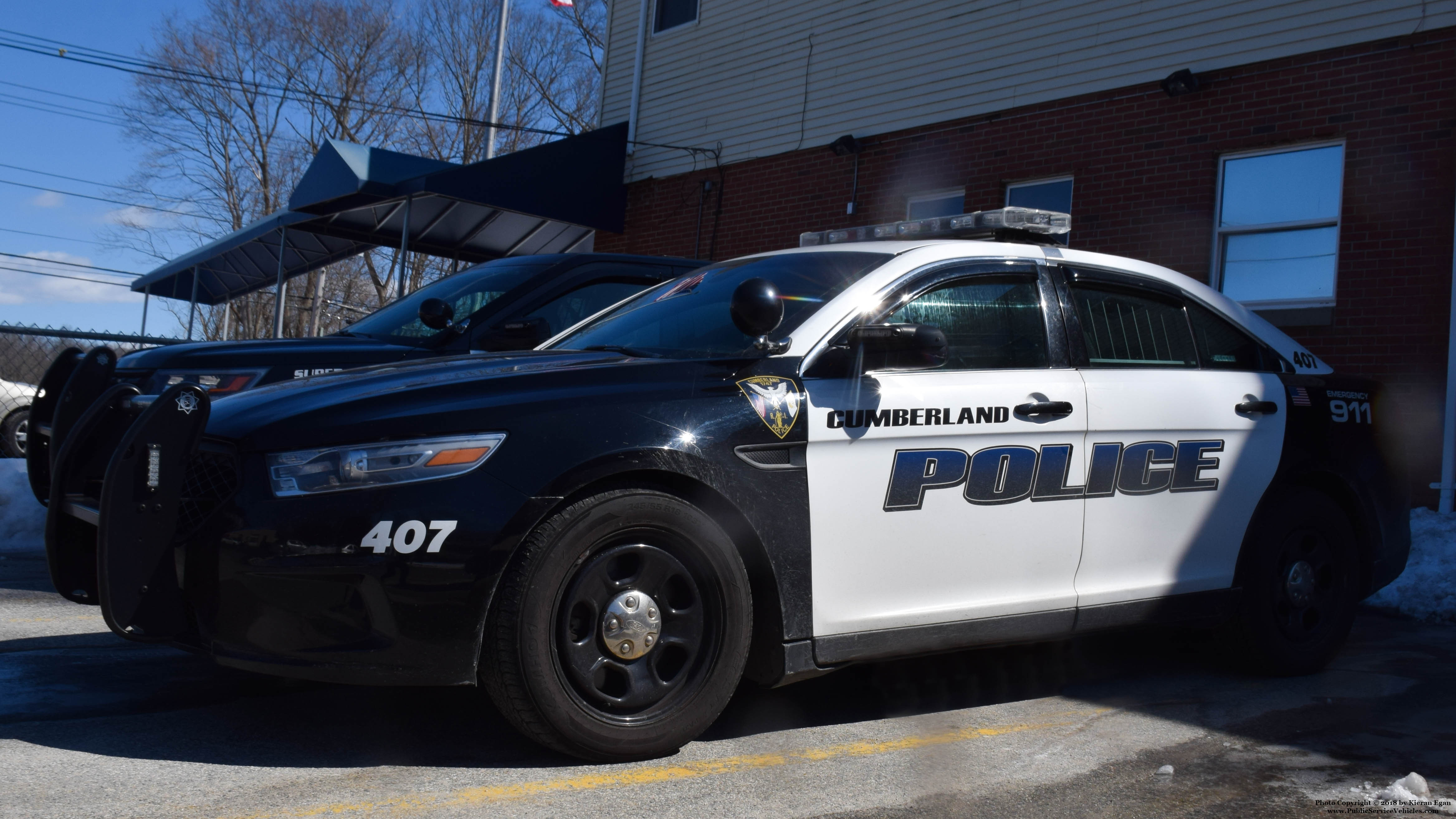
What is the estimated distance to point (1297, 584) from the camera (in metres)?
5.16

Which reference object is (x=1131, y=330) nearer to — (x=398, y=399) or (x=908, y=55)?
(x=398, y=399)

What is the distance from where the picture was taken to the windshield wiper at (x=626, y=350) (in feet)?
13.7

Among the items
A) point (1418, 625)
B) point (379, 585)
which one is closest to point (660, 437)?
point (379, 585)

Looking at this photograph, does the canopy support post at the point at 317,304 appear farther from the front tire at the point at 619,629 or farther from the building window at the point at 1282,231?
the front tire at the point at 619,629

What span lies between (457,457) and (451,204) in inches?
492

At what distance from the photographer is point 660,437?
3.59m

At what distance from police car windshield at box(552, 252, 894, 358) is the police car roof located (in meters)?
0.05

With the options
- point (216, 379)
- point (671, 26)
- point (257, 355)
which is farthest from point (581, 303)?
point (671, 26)

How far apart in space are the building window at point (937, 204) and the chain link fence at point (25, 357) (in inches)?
285

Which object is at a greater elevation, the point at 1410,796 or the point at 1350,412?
the point at 1350,412

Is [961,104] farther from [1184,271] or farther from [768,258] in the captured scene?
[768,258]

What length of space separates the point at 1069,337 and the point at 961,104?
834 cm

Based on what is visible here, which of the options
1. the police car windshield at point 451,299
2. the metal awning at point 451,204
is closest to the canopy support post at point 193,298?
the metal awning at point 451,204

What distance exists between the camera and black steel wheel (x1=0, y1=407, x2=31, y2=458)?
1288cm
